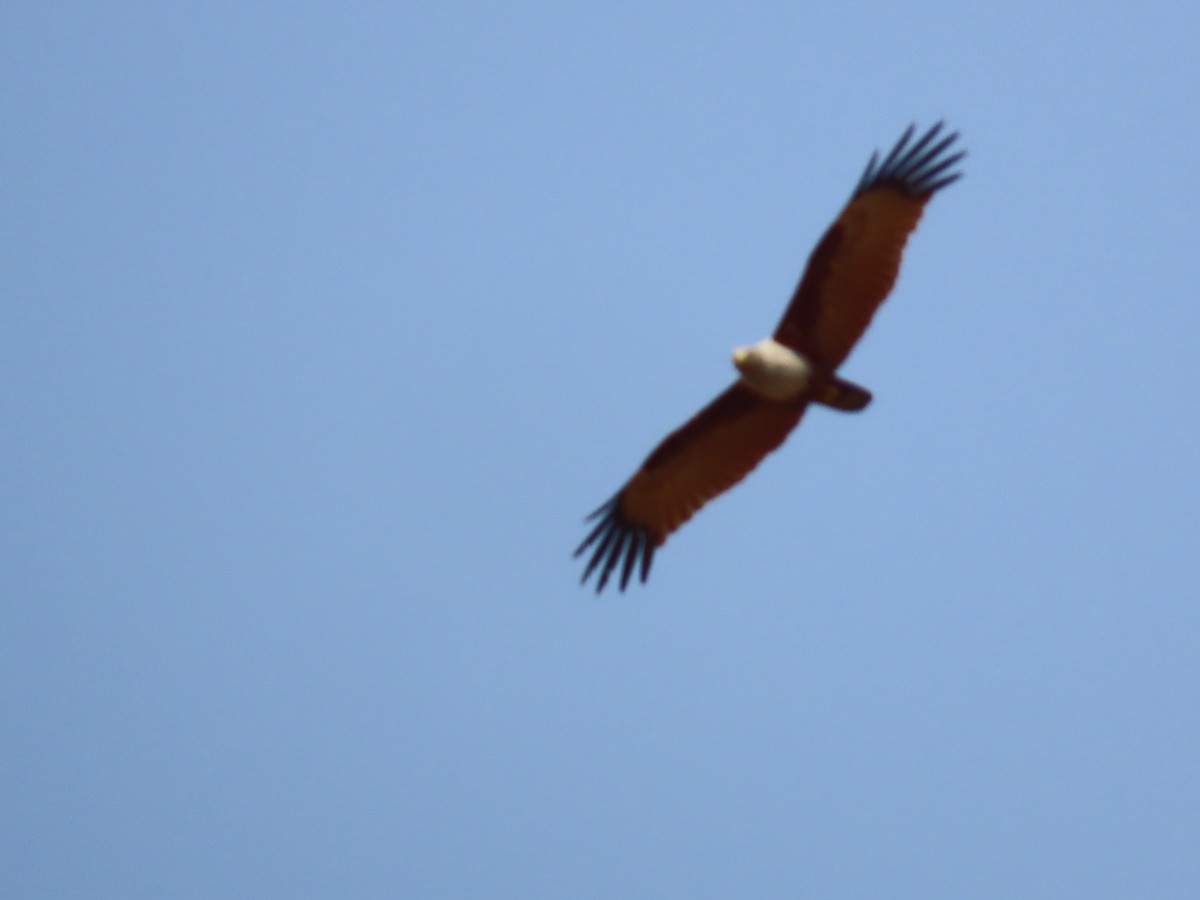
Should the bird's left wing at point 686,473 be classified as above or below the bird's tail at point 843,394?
below

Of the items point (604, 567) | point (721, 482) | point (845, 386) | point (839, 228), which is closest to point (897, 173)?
point (839, 228)

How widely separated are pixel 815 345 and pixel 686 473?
66.3 inches

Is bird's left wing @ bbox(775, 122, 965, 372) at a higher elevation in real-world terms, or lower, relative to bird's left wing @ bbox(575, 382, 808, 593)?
higher

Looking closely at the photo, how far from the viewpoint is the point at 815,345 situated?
15742 millimetres

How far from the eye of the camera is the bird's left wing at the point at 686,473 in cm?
1616

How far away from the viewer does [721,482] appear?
16.6 m

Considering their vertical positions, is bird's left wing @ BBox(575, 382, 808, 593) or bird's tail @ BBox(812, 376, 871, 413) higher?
bird's tail @ BBox(812, 376, 871, 413)

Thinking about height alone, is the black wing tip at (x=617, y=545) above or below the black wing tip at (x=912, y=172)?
below

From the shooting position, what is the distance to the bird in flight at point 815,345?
15.4 metres

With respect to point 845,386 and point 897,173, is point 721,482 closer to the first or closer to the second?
point 845,386

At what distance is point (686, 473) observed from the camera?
16.6m

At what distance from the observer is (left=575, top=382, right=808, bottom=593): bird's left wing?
1616 centimetres

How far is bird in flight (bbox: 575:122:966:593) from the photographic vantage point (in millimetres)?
15438

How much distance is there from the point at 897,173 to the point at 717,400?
2.35 m
